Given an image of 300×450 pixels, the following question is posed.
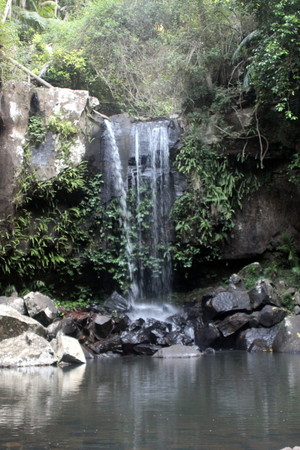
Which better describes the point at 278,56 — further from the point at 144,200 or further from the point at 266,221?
the point at 144,200

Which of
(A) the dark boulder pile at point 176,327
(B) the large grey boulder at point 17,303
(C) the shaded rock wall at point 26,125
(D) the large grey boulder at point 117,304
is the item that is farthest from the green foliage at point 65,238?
(B) the large grey boulder at point 17,303

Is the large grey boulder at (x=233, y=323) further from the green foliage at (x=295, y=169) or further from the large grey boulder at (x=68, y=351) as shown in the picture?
the green foliage at (x=295, y=169)

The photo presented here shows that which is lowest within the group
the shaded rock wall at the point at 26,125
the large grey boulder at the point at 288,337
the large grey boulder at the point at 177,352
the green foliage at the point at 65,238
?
the large grey boulder at the point at 177,352

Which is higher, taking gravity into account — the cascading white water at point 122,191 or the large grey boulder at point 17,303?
the cascading white water at point 122,191

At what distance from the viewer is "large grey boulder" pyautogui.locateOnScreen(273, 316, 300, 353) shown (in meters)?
10.8

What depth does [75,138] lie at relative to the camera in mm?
15758

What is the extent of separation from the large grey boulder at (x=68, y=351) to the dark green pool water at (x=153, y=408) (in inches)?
47.2

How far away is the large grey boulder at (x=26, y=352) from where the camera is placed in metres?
9.28

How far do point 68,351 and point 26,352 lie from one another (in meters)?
0.75

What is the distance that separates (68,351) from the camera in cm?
961

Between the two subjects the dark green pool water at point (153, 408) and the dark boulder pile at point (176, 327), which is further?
the dark boulder pile at point (176, 327)

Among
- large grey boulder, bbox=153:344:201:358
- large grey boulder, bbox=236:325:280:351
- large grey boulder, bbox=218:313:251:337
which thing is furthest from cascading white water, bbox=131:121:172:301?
large grey boulder, bbox=153:344:201:358

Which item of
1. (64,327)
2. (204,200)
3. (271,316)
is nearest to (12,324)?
(64,327)

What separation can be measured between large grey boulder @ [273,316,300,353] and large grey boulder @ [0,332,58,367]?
4.67m
